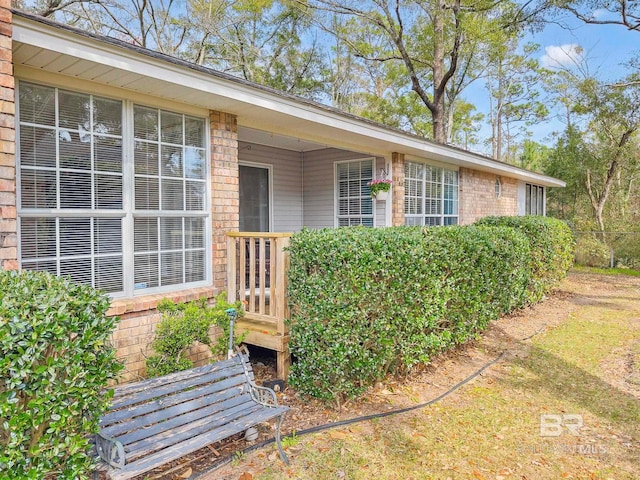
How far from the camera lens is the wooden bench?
2.33 metres

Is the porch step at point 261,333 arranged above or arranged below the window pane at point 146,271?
below

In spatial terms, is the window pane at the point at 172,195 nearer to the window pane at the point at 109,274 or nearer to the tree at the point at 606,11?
the window pane at the point at 109,274

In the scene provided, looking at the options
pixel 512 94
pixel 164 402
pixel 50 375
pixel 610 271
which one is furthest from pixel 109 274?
pixel 512 94

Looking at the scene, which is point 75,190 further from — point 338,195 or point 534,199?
point 534,199

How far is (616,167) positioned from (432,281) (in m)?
16.2

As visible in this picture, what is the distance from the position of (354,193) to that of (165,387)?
6344 mm

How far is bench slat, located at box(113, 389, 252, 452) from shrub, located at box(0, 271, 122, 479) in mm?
341

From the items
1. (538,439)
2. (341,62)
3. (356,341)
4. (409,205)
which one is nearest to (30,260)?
(356,341)

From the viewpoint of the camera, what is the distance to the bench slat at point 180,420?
246cm

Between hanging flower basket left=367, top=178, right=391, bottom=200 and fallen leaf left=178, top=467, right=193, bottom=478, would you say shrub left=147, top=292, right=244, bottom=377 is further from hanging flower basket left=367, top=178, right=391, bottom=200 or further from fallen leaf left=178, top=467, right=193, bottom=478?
hanging flower basket left=367, top=178, right=391, bottom=200

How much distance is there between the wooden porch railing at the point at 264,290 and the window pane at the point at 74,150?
168 centimetres

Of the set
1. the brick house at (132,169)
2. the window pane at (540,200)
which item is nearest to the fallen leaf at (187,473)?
the brick house at (132,169)

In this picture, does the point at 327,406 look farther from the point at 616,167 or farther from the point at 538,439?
the point at 616,167

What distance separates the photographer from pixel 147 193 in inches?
167
